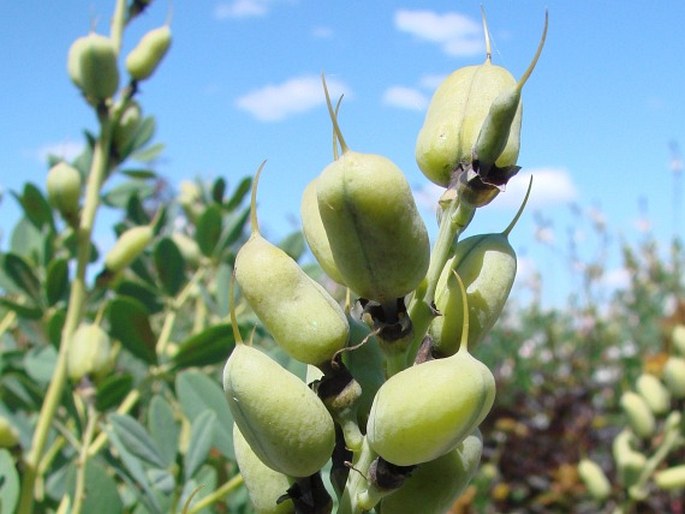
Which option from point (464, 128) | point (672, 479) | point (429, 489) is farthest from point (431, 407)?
point (672, 479)

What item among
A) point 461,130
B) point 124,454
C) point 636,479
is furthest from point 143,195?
point 636,479

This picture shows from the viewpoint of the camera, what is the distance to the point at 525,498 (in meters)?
2.54

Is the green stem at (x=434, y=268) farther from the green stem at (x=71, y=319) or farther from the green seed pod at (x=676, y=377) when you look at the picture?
the green seed pod at (x=676, y=377)

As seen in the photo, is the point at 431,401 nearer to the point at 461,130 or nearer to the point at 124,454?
the point at 461,130

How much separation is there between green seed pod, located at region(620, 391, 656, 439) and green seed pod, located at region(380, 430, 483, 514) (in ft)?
4.30

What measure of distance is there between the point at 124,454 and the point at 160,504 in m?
0.07

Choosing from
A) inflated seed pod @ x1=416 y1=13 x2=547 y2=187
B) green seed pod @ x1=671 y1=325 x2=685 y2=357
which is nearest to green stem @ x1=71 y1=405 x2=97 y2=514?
inflated seed pod @ x1=416 y1=13 x2=547 y2=187

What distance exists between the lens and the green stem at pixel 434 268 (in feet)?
1.88

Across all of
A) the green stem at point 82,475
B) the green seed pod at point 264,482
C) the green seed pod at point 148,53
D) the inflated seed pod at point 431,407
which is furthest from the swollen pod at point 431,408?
the green seed pod at point 148,53

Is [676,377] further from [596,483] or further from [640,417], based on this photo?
[596,483]

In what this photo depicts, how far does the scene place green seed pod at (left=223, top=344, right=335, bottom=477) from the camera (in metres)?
0.51

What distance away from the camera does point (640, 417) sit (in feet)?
5.76

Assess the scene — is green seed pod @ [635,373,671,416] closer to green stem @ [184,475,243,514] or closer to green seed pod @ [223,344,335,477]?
green stem @ [184,475,243,514]

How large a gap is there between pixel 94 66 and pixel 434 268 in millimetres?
698
